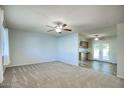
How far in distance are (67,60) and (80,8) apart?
4743 millimetres

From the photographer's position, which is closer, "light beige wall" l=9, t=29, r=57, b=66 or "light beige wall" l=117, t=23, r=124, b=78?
"light beige wall" l=117, t=23, r=124, b=78

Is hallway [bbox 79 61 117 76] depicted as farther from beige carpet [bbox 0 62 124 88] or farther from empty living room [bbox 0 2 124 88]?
beige carpet [bbox 0 62 124 88]

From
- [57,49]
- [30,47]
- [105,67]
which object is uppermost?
[30,47]

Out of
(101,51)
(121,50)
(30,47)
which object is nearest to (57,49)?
(30,47)

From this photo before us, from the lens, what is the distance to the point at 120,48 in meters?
3.71

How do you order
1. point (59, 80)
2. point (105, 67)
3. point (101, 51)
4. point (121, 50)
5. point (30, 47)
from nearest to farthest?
1. point (59, 80)
2. point (121, 50)
3. point (105, 67)
4. point (30, 47)
5. point (101, 51)

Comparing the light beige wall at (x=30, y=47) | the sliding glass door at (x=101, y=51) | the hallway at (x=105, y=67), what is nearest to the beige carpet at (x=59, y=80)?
the hallway at (x=105, y=67)

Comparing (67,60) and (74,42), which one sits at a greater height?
(74,42)

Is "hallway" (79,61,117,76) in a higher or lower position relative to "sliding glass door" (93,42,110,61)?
lower

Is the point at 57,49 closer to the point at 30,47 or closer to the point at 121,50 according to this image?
the point at 30,47

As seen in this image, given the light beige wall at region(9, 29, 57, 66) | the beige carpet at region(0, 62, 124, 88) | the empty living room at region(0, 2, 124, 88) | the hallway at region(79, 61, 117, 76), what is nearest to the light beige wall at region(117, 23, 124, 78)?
the empty living room at region(0, 2, 124, 88)

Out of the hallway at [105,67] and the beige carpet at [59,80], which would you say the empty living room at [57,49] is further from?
the beige carpet at [59,80]
